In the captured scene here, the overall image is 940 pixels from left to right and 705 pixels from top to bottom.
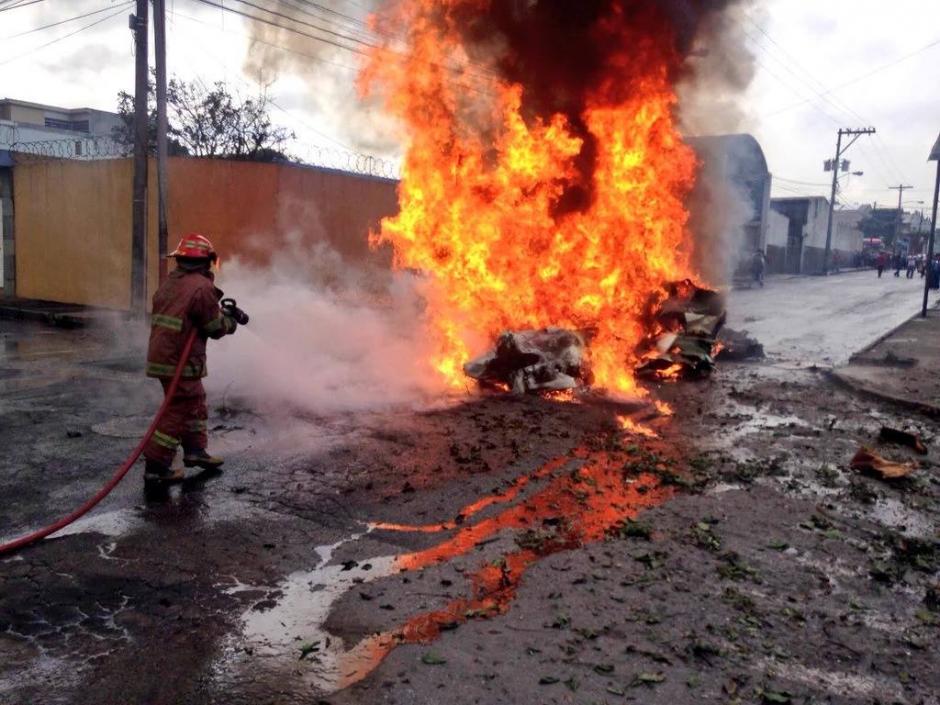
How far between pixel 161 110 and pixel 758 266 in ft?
93.5

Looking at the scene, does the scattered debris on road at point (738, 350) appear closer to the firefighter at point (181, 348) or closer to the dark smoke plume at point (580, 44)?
the dark smoke plume at point (580, 44)

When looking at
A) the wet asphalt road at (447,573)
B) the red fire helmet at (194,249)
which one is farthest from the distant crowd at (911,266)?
the red fire helmet at (194,249)

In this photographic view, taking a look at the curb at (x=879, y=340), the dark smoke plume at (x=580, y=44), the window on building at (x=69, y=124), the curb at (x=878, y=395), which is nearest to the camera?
the curb at (x=878, y=395)

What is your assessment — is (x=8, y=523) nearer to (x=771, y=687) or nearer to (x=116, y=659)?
(x=116, y=659)

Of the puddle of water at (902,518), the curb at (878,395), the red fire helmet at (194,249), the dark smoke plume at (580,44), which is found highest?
the dark smoke plume at (580,44)

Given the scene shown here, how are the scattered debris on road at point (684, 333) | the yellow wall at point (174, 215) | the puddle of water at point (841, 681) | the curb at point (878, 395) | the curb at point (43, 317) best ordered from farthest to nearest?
the yellow wall at point (174, 215) → the curb at point (43, 317) → the scattered debris on road at point (684, 333) → the curb at point (878, 395) → the puddle of water at point (841, 681)

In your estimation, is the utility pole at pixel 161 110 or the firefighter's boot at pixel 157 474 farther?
the utility pole at pixel 161 110

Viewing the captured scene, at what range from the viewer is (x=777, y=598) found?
12.5 ft

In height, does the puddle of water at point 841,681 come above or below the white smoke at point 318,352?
below

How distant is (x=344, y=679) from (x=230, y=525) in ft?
6.58

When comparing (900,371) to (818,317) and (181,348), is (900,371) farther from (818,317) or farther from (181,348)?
(181,348)

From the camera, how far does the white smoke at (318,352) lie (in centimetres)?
835

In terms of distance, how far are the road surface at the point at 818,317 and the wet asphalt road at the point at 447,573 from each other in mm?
7276

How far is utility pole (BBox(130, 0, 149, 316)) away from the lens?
1360cm
